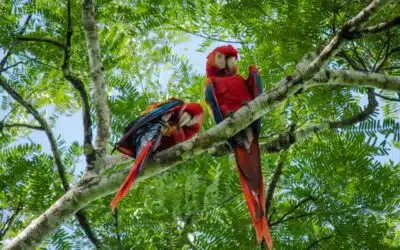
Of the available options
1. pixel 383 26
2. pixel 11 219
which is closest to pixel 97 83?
pixel 11 219

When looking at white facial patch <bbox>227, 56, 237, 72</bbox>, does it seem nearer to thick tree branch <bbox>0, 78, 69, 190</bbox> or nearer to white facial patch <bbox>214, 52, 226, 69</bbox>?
white facial patch <bbox>214, 52, 226, 69</bbox>

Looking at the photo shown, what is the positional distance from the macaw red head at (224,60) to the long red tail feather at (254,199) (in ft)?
2.59

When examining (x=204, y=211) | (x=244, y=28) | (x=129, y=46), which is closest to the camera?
(x=204, y=211)

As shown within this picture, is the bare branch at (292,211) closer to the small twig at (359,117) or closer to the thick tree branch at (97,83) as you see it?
the small twig at (359,117)

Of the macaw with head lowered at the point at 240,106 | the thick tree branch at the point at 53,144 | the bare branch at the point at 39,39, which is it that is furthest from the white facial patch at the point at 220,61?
the thick tree branch at the point at 53,144

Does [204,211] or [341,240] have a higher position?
[204,211]

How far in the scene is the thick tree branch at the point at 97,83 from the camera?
3.54m

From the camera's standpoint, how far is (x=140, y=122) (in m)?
3.54

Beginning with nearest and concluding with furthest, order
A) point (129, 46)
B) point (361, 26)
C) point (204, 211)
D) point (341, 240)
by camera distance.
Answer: point (361, 26)
point (204, 211)
point (341, 240)
point (129, 46)

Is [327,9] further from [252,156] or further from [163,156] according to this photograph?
[163,156]

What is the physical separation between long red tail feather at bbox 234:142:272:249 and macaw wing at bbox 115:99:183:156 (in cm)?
49

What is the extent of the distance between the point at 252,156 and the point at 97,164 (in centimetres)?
91

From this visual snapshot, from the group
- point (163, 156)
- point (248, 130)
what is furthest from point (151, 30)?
point (163, 156)

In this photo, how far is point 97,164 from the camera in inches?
131
